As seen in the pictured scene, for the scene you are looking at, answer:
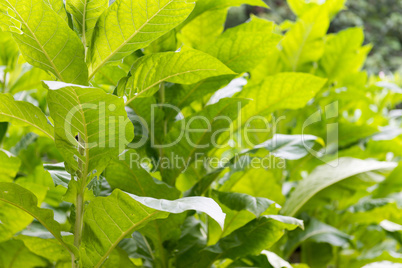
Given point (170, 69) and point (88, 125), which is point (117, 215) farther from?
point (170, 69)

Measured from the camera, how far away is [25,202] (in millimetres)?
719

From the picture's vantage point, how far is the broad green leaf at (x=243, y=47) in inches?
37.1

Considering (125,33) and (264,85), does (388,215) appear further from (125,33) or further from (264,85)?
(125,33)

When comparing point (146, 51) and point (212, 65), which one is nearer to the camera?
point (212, 65)

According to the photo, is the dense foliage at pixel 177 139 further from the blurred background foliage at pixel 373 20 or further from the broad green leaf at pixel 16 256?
the blurred background foliage at pixel 373 20

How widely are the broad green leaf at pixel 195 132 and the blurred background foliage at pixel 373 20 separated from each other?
24.8 ft

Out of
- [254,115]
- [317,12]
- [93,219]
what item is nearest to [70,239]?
[93,219]

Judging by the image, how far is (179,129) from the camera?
93 cm

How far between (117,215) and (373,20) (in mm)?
9494

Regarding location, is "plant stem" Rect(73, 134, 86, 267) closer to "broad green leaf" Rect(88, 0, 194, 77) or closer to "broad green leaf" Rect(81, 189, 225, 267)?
"broad green leaf" Rect(81, 189, 225, 267)

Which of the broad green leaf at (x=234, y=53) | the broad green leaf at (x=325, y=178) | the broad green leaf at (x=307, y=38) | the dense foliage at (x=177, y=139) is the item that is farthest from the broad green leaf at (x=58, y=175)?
the broad green leaf at (x=307, y=38)

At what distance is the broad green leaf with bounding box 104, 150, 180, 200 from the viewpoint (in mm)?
848

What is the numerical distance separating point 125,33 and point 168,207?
32 centimetres

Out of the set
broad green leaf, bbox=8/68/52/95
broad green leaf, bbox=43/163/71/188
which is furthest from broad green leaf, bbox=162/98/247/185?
broad green leaf, bbox=8/68/52/95
